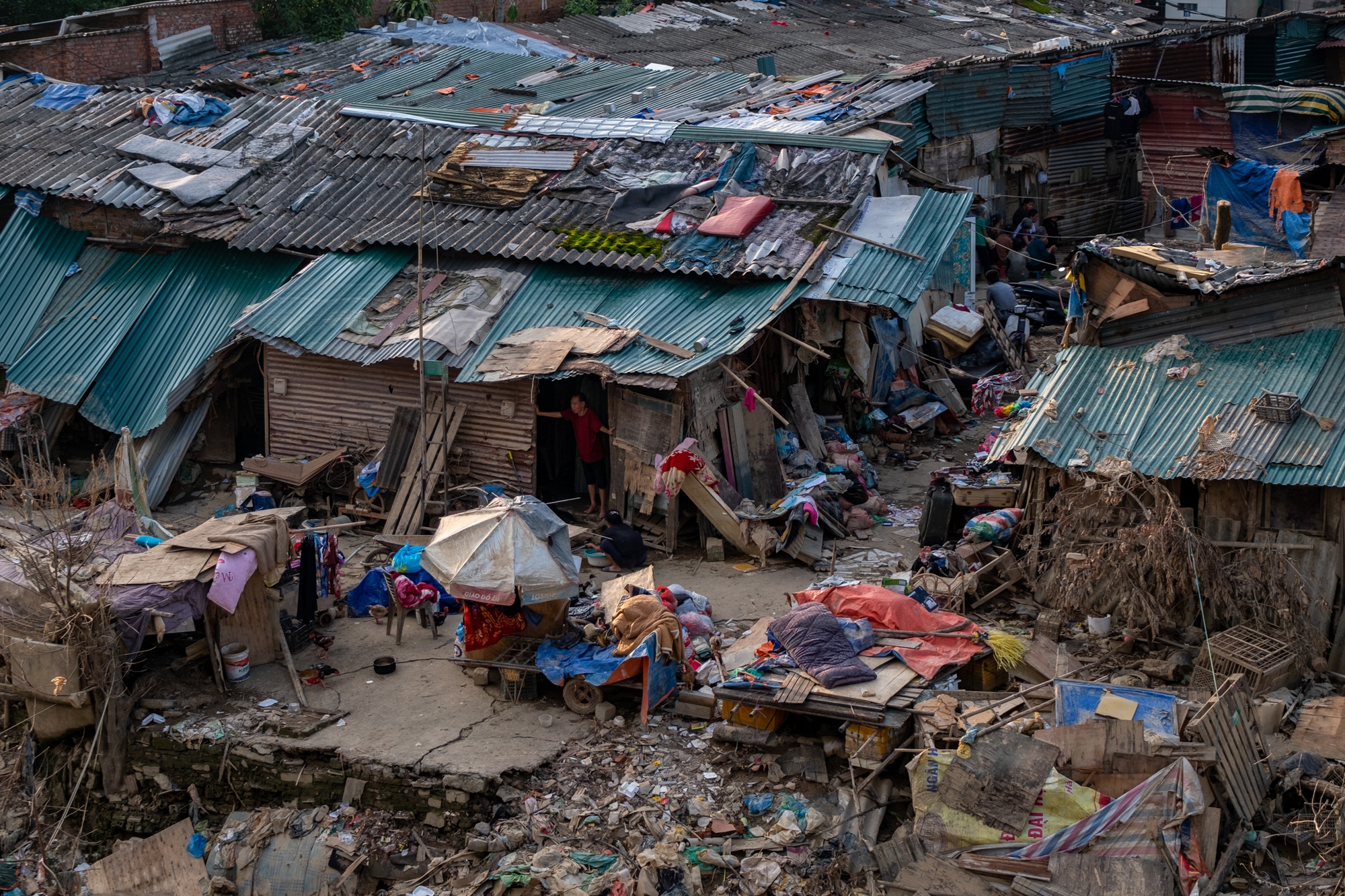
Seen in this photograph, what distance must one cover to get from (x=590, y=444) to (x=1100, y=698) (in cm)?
644

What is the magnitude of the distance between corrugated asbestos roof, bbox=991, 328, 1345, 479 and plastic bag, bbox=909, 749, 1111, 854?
3.29m

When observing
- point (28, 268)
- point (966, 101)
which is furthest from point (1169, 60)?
point (28, 268)

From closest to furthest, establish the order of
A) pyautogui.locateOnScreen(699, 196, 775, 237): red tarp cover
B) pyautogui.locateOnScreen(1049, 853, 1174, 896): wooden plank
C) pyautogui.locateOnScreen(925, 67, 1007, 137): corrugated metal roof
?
pyautogui.locateOnScreen(1049, 853, 1174, 896): wooden plank
pyautogui.locateOnScreen(699, 196, 775, 237): red tarp cover
pyautogui.locateOnScreen(925, 67, 1007, 137): corrugated metal roof

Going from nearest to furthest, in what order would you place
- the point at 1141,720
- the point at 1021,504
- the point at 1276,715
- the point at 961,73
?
the point at 1141,720 → the point at 1276,715 → the point at 1021,504 → the point at 961,73

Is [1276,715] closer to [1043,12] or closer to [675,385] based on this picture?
[675,385]

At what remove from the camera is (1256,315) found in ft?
38.4

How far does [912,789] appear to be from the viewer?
926 cm

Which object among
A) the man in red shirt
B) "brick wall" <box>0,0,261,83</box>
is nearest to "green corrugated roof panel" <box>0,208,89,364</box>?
"brick wall" <box>0,0,261,83</box>

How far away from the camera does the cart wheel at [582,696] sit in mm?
10789

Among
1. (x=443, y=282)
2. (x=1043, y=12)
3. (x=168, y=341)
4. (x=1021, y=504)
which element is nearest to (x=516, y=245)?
(x=443, y=282)

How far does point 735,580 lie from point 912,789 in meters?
4.16

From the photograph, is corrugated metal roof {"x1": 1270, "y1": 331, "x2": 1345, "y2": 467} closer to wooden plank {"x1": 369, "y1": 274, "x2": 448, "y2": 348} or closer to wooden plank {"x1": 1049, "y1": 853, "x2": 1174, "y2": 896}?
wooden plank {"x1": 1049, "y1": 853, "x2": 1174, "y2": 896}

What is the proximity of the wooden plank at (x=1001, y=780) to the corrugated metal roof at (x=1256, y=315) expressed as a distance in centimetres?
484

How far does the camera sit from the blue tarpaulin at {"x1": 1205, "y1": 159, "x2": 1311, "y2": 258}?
18125 mm
